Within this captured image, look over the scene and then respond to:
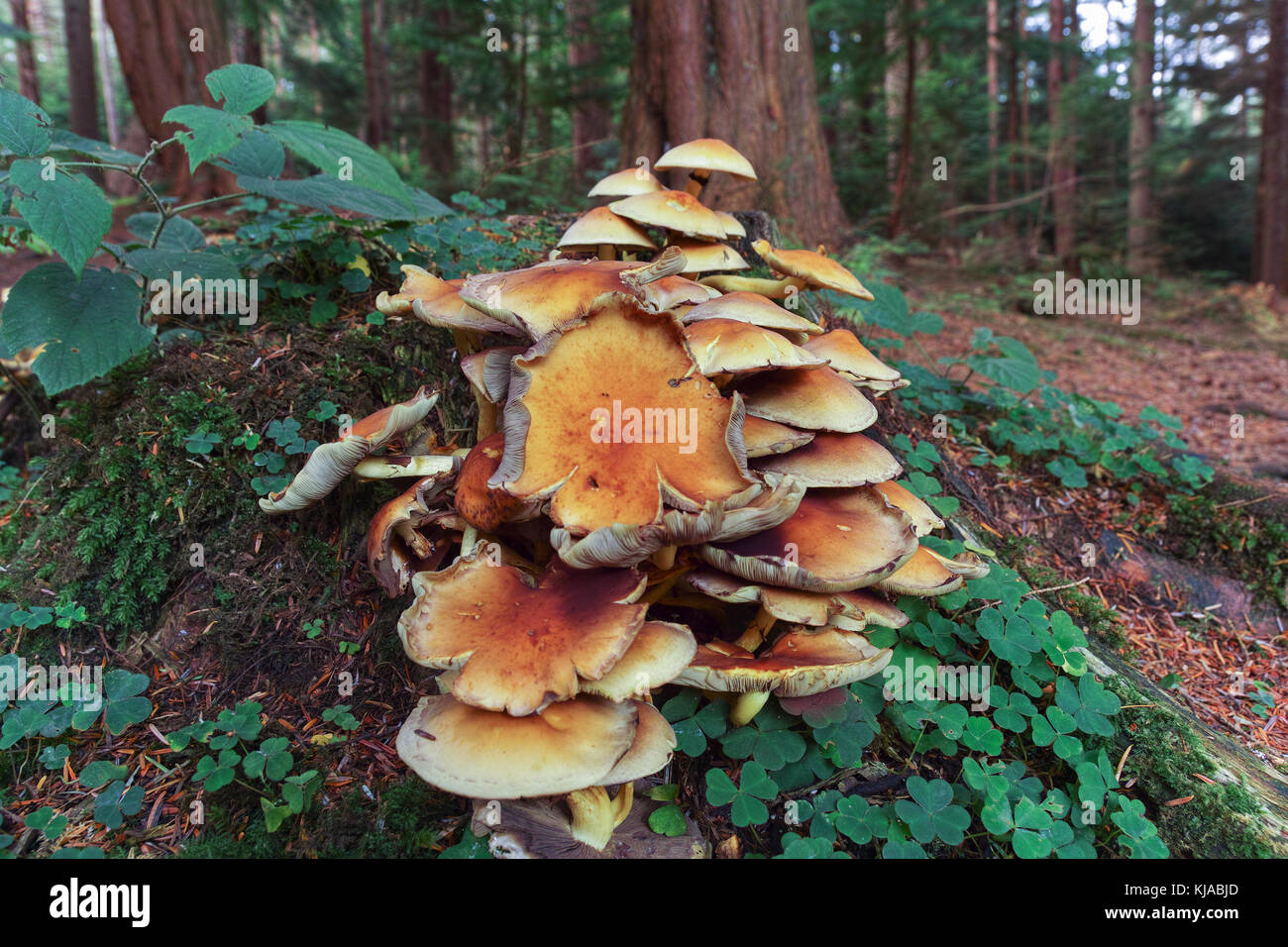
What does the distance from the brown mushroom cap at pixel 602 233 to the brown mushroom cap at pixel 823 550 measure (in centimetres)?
156

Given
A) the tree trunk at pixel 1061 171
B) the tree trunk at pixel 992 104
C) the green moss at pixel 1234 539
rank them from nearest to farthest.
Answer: the green moss at pixel 1234 539, the tree trunk at pixel 1061 171, the tree trunk at pixel 992 104

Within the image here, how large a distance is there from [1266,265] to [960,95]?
7.07 m

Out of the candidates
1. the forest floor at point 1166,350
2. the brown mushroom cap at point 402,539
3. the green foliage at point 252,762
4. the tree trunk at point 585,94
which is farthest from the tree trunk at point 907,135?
the green foliage at point 252,762

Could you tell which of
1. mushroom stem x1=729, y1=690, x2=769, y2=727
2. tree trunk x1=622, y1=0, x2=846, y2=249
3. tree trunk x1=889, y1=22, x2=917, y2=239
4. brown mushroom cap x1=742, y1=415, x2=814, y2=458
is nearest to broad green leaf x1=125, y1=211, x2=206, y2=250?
brown mushroom cap x1=742, y1=415, x2=814, y2=458

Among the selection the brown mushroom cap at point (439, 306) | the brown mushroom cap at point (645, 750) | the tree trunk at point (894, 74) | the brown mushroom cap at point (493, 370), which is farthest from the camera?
the tree trunk at point (894, 74)

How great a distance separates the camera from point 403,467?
2572mm

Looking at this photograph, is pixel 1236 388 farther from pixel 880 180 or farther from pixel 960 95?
pixel 960 95

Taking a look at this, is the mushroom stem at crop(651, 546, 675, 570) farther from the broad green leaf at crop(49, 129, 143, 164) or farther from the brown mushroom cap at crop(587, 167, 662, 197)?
the broad green leaf at crop(49, 129, 143, 164)

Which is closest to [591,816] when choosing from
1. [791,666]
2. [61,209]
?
[791,666]

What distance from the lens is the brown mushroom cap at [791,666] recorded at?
213cm

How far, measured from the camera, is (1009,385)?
13.6ft

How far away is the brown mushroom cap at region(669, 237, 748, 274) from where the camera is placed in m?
3.28

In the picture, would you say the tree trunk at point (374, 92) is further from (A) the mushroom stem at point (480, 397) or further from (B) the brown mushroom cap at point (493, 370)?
(B) the brown mushroom cap at point (493, 370)

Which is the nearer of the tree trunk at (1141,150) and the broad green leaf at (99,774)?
the broad green leaf at (99,774)
